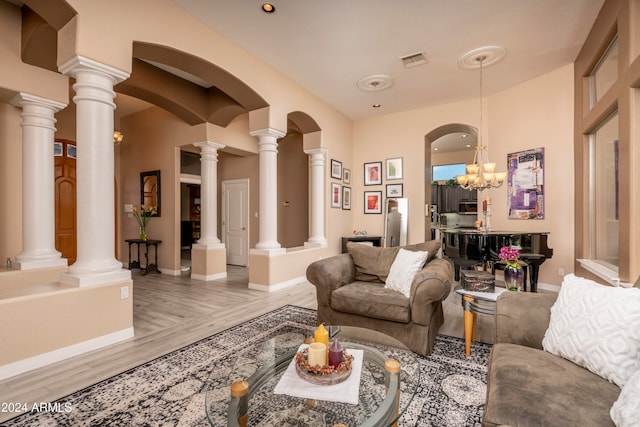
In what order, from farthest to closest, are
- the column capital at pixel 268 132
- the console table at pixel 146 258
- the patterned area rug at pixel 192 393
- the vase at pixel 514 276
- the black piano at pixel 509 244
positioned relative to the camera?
the console table at pixel 146 258 < the column capital at pixel 268 132 < the black piano at pixel 509 244 < the vase at pixel 514 276 < the patterned area rug at pixel 192 393

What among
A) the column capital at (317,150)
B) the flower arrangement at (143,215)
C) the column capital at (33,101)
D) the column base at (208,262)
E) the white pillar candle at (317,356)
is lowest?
the column base at (208,262)

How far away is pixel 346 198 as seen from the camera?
659 cm

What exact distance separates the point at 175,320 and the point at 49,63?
10.8 ft

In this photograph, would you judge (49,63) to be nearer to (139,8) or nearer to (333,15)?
(139,8)

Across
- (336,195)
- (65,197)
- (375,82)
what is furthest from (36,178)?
(375,82)

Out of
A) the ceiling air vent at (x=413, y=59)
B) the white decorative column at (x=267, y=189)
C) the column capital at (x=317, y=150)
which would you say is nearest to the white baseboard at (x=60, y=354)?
the white decorative column at (x=267, y=189)

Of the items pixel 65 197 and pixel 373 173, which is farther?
pixel 373 173

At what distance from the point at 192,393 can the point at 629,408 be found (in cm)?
215

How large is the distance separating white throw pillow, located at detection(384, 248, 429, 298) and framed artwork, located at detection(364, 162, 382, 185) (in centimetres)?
375

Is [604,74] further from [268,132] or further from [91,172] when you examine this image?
[91,172]

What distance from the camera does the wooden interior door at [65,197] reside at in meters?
5.38

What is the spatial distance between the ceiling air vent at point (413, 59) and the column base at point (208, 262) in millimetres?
4392

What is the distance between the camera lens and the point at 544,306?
5.83 ft

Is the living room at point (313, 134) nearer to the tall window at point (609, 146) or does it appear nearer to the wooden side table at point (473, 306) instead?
the tall window at point (609, 146)
